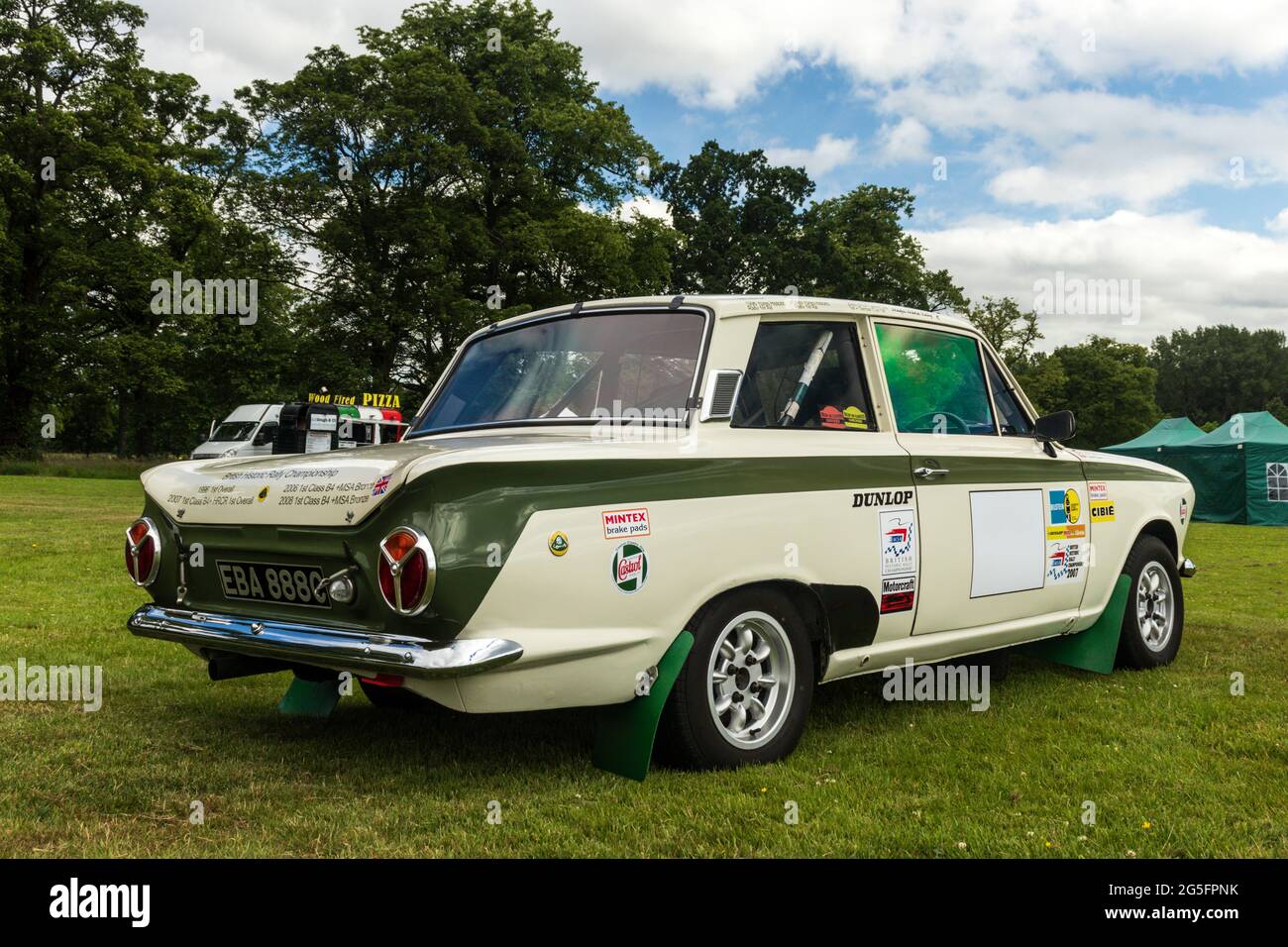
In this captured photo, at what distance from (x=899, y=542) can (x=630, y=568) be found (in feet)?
5.09

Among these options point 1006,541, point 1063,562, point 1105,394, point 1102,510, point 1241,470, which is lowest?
point 1063,562

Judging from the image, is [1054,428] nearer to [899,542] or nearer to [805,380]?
[899,542]

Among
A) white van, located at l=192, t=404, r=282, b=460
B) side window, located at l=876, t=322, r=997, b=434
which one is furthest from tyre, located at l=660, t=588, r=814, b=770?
white van, located at l=192, t=404, r=282, b=460

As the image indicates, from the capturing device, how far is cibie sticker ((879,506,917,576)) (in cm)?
493

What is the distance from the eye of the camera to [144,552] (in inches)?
185

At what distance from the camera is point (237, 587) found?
4.34 metres

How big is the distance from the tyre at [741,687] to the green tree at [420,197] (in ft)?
93.6

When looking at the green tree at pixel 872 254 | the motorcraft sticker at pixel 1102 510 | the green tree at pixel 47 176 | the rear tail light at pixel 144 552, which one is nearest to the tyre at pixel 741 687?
the rear tail light at pixel 144 552

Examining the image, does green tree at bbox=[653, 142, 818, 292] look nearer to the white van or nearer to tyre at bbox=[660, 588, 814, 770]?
the white van

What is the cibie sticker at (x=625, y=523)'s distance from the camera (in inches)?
154

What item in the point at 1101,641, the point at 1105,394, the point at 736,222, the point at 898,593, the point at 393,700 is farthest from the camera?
the point at 1105,394

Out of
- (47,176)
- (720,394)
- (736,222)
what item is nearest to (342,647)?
(720,394)
